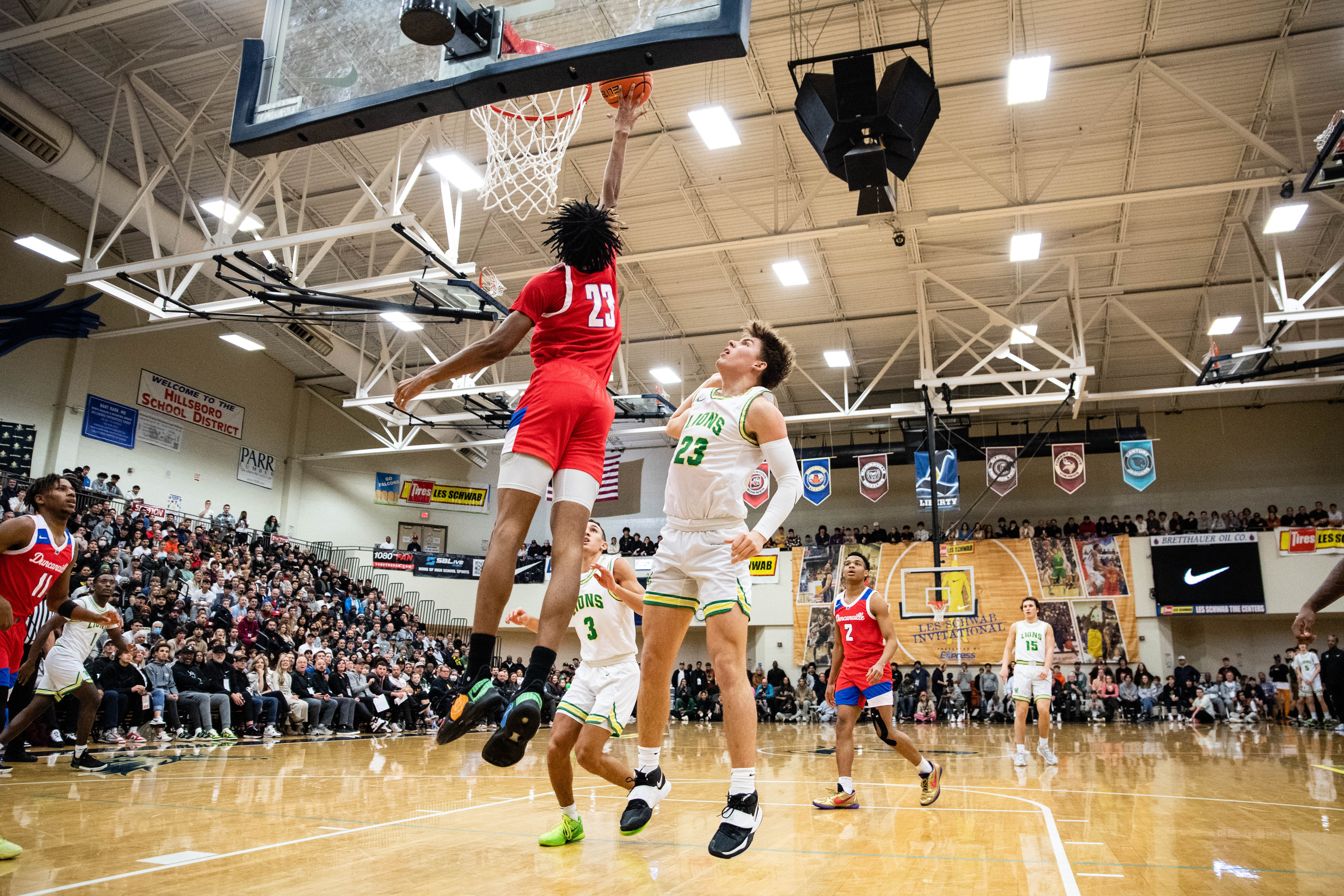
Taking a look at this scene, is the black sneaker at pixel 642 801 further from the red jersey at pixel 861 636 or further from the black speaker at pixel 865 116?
the black speaker at pixel 865 116

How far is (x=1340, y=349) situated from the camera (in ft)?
76.1

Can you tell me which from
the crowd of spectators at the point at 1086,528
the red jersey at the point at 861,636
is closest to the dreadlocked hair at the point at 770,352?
the red jersey at the point at 861,636

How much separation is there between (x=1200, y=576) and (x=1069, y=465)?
16.5 feet

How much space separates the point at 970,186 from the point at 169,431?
19263mm

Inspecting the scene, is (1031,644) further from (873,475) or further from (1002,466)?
(1002,466)

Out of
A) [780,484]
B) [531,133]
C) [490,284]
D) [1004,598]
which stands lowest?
[780,484]

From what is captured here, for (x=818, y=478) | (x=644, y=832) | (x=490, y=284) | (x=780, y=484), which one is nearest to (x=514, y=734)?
(x=780, y=484)

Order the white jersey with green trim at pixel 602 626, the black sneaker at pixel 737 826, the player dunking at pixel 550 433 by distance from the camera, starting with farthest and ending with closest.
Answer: the white jersey with green trim at pixel 602 626 → the black sneaker at pixel 737 826 → the player dunking at pixel 550 433

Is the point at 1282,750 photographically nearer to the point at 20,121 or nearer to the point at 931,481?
the point at 931,481

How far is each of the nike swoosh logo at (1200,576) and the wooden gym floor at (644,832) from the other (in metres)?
14.5

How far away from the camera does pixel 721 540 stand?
12.2 feet

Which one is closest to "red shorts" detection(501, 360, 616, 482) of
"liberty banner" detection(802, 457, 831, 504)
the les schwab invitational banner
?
"liberty banner" detection(802, 457, 831, 504)

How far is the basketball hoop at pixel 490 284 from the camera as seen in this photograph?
14344 millimetres

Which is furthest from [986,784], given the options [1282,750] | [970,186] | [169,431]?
[169,431]
